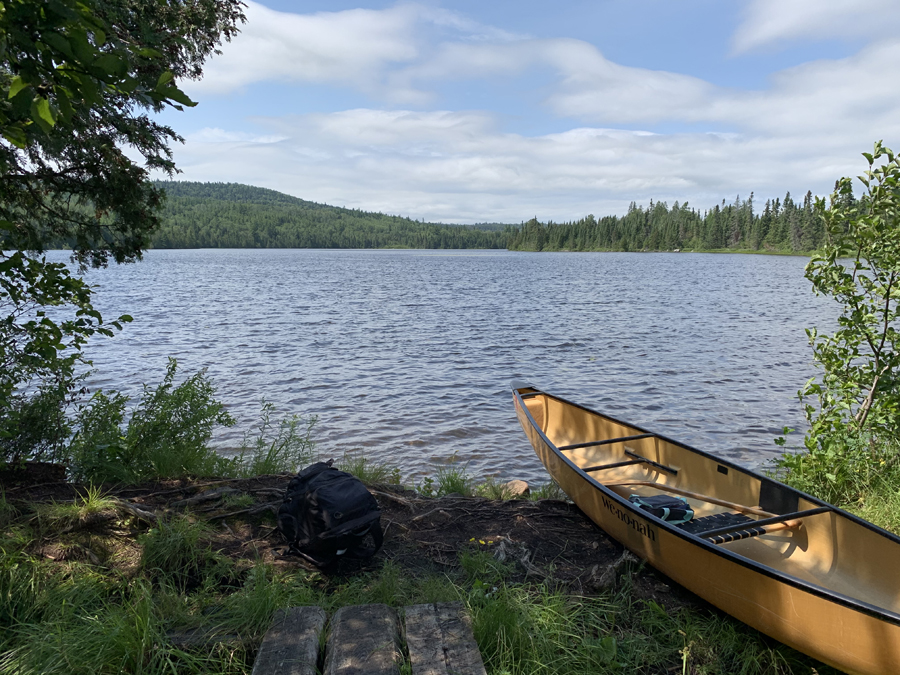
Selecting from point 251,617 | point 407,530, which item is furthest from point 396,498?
point 251,617

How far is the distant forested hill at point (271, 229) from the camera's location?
5251 inches

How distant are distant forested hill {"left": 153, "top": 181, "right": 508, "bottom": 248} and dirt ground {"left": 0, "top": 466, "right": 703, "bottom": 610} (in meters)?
125

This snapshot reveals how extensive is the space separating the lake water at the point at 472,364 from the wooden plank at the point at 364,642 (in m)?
4.88

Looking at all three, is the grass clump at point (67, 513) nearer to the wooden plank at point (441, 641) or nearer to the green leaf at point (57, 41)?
the wooden plank at point (441, 641)

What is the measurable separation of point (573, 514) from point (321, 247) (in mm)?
170244

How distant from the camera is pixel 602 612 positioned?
3.58 metres

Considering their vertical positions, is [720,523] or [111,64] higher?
[111,64]

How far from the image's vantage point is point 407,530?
15.9 feet

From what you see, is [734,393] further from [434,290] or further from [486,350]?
[434,290]

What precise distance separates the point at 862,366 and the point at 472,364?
10.1 meters

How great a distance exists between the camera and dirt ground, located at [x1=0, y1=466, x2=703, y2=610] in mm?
4039

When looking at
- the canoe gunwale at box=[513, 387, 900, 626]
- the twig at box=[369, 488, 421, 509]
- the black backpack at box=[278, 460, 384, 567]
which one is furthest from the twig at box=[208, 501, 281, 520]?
the canoe gunwale at box=[513, 387, 900, 626]

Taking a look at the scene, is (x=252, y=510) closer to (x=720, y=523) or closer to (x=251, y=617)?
(x=251, y=617)

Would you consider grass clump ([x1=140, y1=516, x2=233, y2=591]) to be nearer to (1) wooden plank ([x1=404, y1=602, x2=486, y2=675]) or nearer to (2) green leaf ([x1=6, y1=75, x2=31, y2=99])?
(1) wooden plank ([x1=404, y1=602, x2=486, y2=675])
